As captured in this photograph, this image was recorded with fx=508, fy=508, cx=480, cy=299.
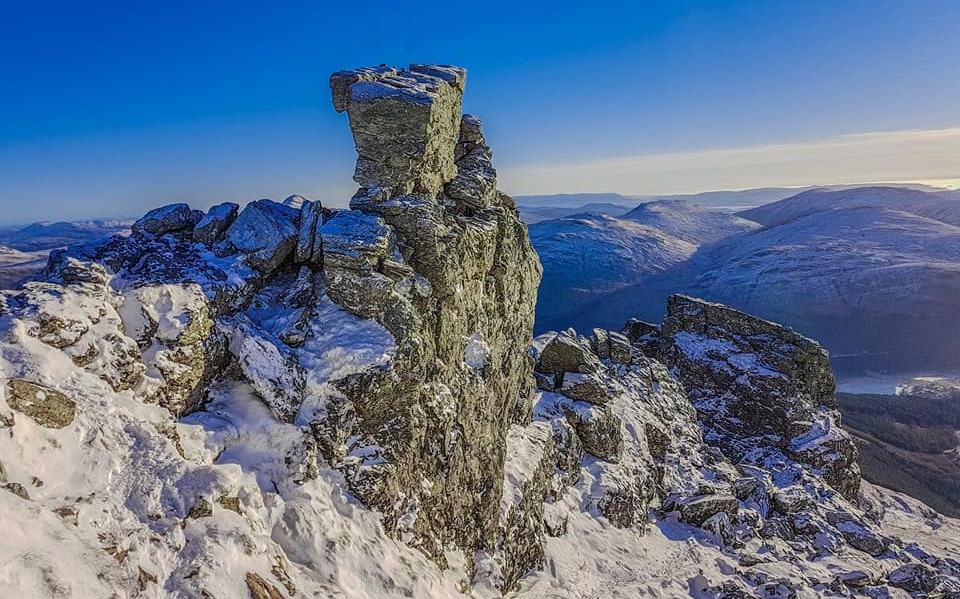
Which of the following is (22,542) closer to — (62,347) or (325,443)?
(62,347)

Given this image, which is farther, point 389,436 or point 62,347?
point 389,436

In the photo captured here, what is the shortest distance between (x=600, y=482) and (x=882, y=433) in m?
101

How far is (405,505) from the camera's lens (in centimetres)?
1753

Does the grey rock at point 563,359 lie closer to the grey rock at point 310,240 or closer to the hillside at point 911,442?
the grey rock at point 310,240

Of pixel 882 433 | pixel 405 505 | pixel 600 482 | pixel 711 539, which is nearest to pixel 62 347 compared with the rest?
pixel 405 505

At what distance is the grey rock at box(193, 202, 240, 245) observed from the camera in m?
20.7

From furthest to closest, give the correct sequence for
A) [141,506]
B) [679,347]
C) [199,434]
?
[679,347]
[199,434]
[141,506]

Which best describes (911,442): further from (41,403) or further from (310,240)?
(41,403)

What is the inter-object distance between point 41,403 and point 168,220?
34.7ft

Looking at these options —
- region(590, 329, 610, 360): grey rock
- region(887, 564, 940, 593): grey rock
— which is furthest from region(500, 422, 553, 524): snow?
region(887, 564, 940, 593): grey rock

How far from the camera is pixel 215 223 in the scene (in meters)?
21.0

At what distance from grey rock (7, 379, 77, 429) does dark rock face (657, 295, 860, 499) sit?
155 feet

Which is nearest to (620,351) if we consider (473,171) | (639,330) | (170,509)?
(639,330)

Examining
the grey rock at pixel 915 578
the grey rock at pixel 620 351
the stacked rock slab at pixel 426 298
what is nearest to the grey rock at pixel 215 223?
the stacked rock slab at pixel 426 298
